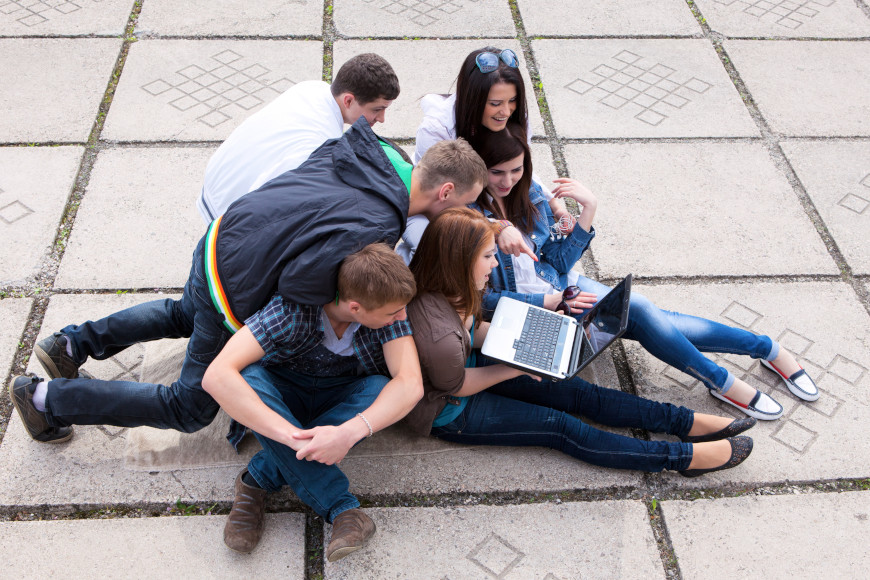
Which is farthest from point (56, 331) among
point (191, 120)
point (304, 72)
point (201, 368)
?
point (304, 72)

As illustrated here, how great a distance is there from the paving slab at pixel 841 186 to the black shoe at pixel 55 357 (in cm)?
368

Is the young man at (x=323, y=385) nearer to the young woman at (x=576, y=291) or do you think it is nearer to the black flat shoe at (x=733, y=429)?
the young woman at (x=576, y=291)

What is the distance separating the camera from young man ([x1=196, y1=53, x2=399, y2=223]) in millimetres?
3043

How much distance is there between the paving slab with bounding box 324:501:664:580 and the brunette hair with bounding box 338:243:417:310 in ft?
2.85

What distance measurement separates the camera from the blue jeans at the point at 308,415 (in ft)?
8.49

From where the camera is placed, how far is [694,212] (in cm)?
409

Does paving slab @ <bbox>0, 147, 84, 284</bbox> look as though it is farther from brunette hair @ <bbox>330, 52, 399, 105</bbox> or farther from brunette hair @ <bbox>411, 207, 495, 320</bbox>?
brunette hair @ <bbox>411, 207, 495, 320</bbox>

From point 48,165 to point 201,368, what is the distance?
80.9 inches

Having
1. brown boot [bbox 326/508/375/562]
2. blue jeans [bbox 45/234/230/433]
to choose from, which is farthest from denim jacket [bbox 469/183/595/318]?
blue jeans [bbox 45/234/230/433]

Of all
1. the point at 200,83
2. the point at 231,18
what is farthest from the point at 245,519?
the point at 231,18

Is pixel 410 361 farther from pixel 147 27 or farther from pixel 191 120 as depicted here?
pixel 147 27

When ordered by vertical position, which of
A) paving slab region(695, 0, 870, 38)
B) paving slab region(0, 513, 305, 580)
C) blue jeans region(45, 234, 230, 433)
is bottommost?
paving slab region(0, 513, 305, 580)

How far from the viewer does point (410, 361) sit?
2631mm

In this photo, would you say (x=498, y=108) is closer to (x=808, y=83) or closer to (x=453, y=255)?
(x=453, y=255)
